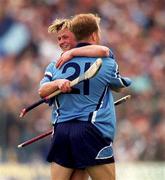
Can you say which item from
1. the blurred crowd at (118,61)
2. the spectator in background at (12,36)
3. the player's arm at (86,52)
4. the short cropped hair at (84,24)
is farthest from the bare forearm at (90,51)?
the spectator in background at (12,36)

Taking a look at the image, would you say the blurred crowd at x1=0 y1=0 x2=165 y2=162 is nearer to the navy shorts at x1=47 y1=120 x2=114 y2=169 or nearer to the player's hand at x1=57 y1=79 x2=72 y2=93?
the navy shorts at x1=47 y1=120 x2=114 y2=169

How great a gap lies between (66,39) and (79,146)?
29.5 inches

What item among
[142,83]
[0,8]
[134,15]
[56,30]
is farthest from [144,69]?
[56,30]

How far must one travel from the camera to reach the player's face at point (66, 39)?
552 centimetres

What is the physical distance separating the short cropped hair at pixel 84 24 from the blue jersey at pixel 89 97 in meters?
0.18

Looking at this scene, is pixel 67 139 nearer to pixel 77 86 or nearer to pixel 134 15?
pixel 77 86

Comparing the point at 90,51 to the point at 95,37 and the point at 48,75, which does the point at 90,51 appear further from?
the point at 48,75

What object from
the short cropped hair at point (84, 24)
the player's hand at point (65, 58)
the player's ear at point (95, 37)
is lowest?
the player's hand at point (65, 58)

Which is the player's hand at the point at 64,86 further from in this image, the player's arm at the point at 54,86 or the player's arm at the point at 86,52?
the player's arm at the point at 86,52

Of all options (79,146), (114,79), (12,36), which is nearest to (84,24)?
(114,79)

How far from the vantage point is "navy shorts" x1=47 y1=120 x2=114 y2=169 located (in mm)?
5430

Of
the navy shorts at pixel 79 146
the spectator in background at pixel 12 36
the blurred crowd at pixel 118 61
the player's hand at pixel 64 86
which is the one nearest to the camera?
the player's hand at pixel 64 86

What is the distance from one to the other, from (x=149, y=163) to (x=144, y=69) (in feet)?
8.80

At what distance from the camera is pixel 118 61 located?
45.4 ft
